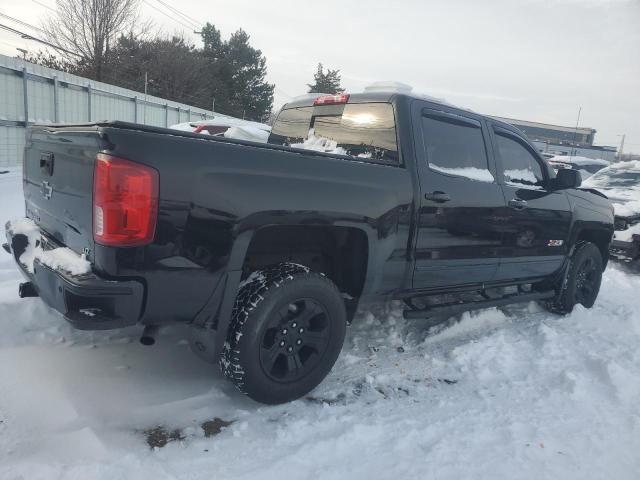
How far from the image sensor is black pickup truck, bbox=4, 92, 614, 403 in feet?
7.19

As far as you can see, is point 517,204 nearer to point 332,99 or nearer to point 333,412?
point 332,99

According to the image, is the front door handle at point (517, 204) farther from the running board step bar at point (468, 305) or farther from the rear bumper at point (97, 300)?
the rear bumper at point (97, 300)

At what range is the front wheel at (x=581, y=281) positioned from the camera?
4969 millimetres

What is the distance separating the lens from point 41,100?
12352mm

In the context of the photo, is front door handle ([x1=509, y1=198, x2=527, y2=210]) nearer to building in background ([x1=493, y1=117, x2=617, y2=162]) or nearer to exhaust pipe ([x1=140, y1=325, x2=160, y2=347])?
exhaust pipe ([x1=140, y1=325, x2=160, y2=347])

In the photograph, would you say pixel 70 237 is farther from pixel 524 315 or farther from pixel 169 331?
pixel 524 315

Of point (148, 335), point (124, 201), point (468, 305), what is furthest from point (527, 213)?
point (124, 201)

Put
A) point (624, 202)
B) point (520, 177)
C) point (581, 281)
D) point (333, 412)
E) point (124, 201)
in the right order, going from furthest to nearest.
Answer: point (624, 202)
point (581, 281)
point (520, 177)
point (333, 412)
point (124, 201)

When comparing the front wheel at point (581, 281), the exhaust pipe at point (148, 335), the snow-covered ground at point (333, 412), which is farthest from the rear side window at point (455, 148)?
the exhaust pipe at point (148, 335)

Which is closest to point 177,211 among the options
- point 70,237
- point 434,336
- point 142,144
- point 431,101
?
point 142,144

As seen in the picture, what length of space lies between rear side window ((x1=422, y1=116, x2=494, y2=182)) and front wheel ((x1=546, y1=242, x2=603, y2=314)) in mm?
1889

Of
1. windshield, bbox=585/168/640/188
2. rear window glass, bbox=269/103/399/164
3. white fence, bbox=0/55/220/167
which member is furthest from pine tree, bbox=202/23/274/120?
rear window glass, bbox=269/103/399/164

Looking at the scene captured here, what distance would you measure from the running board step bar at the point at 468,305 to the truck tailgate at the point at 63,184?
2.23m

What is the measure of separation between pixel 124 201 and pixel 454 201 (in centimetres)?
226
